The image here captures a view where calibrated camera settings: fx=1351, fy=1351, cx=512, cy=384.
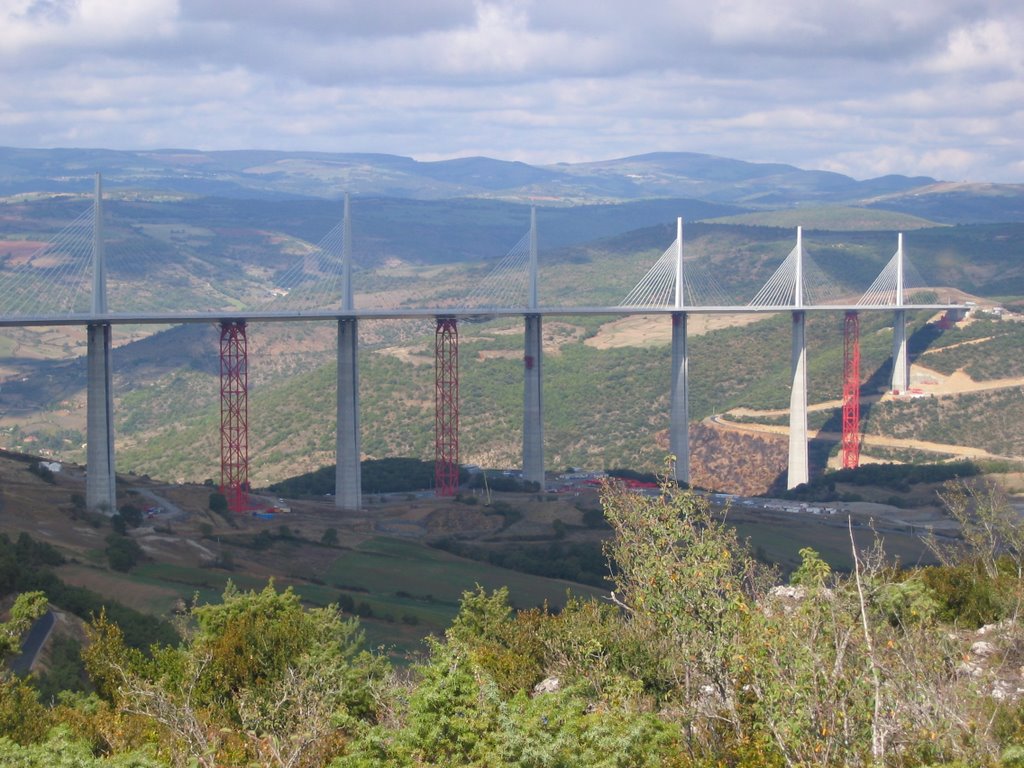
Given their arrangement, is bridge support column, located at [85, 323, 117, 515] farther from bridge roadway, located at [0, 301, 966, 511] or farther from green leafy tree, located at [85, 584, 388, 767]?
green leafy tree, located at [85, 584, 388, 767]

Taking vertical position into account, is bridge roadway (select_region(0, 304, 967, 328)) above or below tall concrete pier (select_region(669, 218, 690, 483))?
above

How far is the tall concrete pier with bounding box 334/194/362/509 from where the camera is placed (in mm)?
67000

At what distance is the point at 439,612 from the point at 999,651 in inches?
1090

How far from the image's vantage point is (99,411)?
57.8 m

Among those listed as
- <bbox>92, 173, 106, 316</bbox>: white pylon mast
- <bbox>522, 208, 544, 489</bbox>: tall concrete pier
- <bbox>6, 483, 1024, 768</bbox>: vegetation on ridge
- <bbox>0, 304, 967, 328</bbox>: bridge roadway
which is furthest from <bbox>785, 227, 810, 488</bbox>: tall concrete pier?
<bbox>6, 483, 1024, 768</bbox>: vegetation on ridge

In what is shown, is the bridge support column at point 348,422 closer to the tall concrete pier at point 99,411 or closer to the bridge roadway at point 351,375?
the bridge roadway at point 351,375

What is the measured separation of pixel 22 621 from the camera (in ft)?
→ 82.2

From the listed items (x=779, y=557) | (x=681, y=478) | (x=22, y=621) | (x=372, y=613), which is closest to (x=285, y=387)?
(x=681, y=478)

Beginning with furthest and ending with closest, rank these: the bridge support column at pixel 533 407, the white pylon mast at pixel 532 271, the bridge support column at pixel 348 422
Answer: the white pylon mast at pixel 532 271 < the bridge support column at pixel 533 407 < the bridge support column at pixel 348 422

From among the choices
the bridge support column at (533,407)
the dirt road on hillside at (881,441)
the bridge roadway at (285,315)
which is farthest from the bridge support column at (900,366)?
the bridge support column at (533,407)

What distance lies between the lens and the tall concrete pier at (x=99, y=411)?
57500 millimetres

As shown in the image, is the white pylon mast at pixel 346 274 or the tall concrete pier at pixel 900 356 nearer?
the white pylon mast at pixel 346 274

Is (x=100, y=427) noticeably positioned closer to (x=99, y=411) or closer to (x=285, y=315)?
(x=99, y=411)

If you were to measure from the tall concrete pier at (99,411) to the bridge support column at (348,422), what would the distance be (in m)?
12.4
